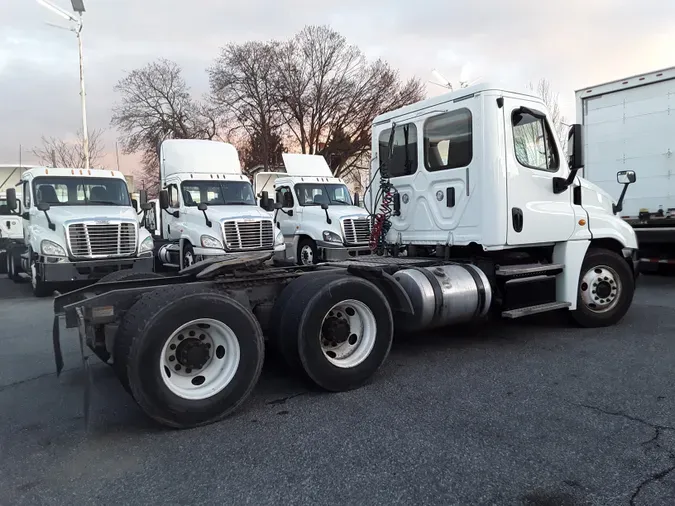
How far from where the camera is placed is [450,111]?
6172mm

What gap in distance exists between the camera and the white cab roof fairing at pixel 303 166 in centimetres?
1527

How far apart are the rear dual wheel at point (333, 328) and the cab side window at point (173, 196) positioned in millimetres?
9552

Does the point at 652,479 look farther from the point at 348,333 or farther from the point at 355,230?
the point at 355,230

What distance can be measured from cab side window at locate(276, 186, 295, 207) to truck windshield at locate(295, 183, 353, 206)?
288 mm

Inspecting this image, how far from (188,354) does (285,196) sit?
11529mm

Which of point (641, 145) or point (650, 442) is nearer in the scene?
point (650, 442)

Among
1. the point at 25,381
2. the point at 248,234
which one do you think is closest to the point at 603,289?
the point at 25,381

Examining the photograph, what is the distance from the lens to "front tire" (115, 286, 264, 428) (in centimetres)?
364

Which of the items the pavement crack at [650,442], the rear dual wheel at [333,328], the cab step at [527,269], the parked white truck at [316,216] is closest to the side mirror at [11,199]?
the parked white truck at [316,216]

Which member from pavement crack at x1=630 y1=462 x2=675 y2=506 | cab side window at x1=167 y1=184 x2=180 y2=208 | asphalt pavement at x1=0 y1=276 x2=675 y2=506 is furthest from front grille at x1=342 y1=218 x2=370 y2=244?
pavement crack at x1=630 y1=462 x2=675 y2=506

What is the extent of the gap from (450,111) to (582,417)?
12.2 feet

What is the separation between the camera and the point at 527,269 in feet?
20.0

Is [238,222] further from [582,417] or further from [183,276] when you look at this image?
[582,417]

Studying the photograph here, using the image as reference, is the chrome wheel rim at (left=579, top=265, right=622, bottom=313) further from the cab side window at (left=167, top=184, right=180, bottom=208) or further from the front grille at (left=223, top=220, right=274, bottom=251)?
the cab side window at (left=167, top=184, right=180, bottom=208)
